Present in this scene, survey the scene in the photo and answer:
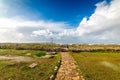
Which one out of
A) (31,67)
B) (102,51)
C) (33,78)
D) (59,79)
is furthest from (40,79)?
(102,51)

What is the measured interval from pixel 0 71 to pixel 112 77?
49.6 feet

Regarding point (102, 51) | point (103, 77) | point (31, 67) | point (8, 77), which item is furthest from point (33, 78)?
point (102, 51)

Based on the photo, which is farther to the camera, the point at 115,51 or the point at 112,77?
the point at 115,51

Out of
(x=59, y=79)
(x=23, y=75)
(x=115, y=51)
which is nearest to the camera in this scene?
(x=59, y=79)

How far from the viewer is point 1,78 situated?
2045 centimetres

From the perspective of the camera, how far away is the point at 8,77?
67.6 ft

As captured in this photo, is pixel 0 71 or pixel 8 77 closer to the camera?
pixel 8 77

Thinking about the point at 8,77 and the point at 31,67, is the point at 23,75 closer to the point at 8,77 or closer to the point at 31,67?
the point at 8,77

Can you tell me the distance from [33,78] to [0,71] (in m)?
6.65

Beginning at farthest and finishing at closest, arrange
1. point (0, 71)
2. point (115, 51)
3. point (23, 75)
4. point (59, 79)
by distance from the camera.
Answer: point (115, 51), point (0, 71), point (23, 75), point (59, 79)

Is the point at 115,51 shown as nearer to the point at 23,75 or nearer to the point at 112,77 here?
the point at 112,77

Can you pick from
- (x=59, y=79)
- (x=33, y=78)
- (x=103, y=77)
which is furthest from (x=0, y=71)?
(x=103, y=77)

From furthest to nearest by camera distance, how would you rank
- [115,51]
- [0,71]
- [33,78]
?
[115,51] → [0,71] → [33,78]

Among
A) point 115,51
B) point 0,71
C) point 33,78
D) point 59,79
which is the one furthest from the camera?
point 115,51
